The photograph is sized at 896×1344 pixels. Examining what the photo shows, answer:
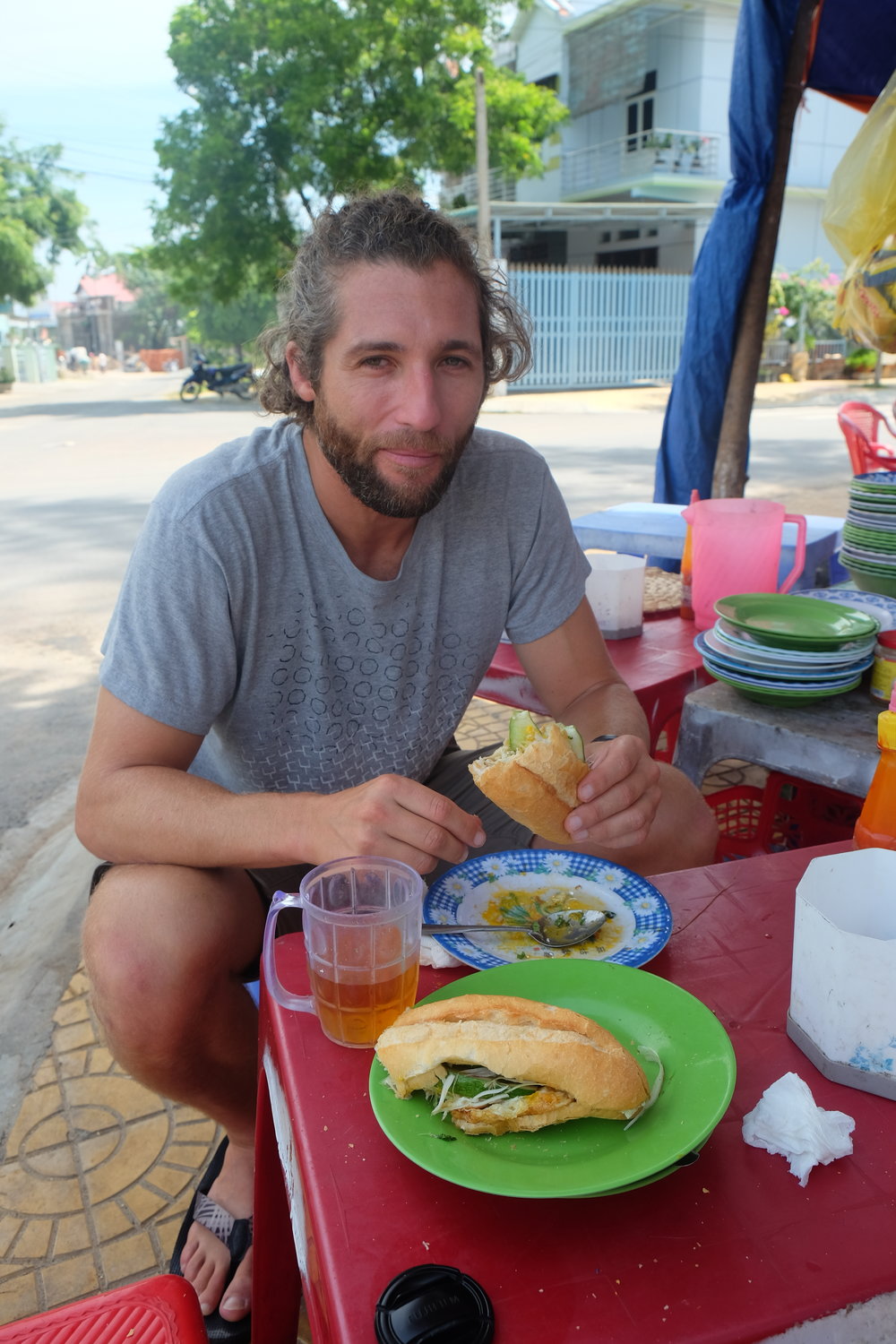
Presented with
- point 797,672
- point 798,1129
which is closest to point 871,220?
point 797,672

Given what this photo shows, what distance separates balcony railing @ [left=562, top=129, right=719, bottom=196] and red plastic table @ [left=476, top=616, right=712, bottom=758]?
2684 centimetres

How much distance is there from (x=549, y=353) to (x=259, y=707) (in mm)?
22749

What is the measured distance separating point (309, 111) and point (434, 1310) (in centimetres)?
2492

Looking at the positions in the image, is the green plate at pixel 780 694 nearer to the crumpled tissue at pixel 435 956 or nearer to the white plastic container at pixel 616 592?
the white plastic container at pixel 616 592

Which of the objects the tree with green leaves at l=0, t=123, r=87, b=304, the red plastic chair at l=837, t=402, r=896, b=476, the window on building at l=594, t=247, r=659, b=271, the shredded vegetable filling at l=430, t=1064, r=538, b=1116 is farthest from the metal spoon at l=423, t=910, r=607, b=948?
the tree with green leaves at l=0, t=123, r=87, b=304

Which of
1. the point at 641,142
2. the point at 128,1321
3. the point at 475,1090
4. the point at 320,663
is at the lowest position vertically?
the point at 128,1321

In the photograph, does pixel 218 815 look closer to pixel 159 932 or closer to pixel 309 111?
pixel 159 932

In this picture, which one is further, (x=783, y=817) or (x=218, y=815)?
(x=783, y=817)

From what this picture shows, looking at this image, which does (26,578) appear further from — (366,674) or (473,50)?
(473,50)

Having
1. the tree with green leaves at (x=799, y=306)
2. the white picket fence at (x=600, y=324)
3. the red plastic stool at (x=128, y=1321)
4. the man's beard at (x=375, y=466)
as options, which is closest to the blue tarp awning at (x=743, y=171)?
the man's beard at (x=375, y=466)

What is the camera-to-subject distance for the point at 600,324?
76.7 feet

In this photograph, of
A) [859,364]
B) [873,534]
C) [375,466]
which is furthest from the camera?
[859,364]

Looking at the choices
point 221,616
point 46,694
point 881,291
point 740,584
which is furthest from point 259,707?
point 46,694

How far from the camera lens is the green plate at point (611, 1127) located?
2.89 ft
